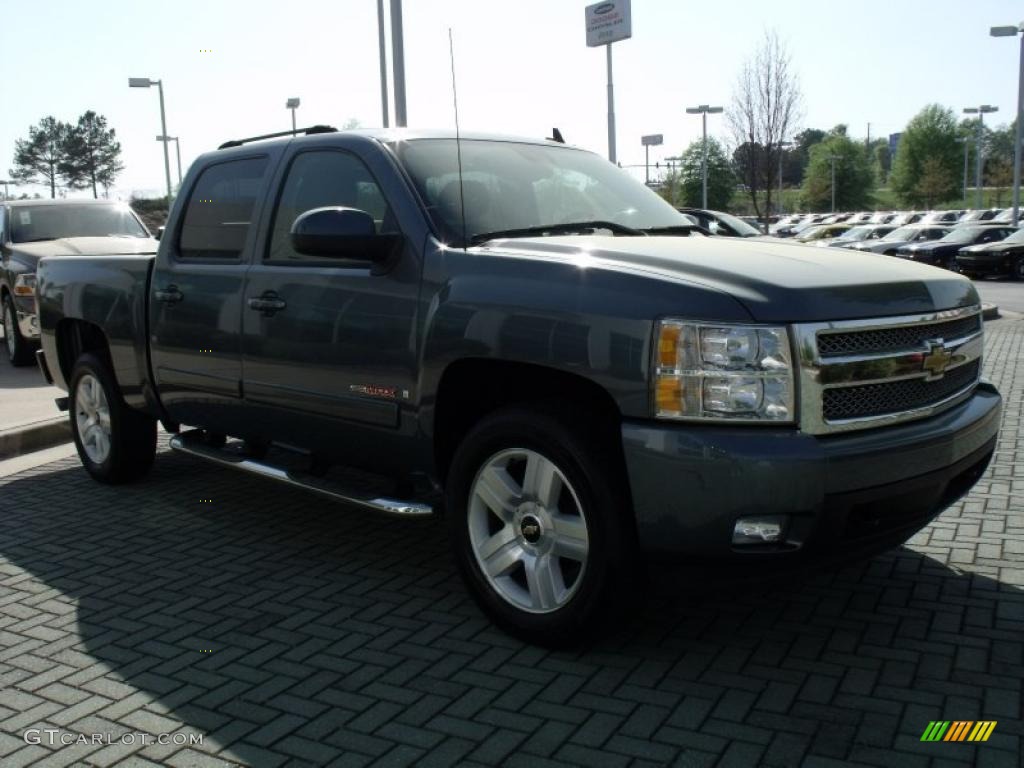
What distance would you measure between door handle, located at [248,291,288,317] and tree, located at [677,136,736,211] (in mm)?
63363

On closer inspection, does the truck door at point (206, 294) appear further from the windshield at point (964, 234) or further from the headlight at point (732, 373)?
the windshield at point (964, 234)

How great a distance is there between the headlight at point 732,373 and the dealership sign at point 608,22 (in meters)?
26.4

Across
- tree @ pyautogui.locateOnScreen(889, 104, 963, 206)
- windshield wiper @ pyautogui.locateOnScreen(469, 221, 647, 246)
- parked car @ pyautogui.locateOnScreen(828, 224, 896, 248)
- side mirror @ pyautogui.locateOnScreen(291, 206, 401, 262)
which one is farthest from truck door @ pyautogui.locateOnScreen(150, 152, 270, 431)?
tree @ pyautogui.locateOnScreen(889, 104, 963, 206)

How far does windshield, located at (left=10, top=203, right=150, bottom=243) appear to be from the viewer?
44.1 ft

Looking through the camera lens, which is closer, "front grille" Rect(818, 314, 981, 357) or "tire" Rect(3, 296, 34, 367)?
"front grille" Rect(818, 314, 981, 357)

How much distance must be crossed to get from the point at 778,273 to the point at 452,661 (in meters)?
1.78

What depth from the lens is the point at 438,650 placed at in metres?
3.92

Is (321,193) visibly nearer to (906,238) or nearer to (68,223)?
(68,223)

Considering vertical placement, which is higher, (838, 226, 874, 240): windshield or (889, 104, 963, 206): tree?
(889, 104, 963, 206): tree

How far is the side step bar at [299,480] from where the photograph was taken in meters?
4.23

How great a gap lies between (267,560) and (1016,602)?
3.30 m

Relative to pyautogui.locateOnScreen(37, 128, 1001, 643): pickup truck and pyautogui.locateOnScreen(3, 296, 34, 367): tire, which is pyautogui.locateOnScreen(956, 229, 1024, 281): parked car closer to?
pyautogui.locateOnScreen(3, 296, 34, 367): tire

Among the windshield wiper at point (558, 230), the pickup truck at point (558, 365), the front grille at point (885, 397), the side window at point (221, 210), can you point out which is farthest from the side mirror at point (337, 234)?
the front grille at point (885, 397)

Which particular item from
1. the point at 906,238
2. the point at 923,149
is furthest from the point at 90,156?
the point at 906,238
